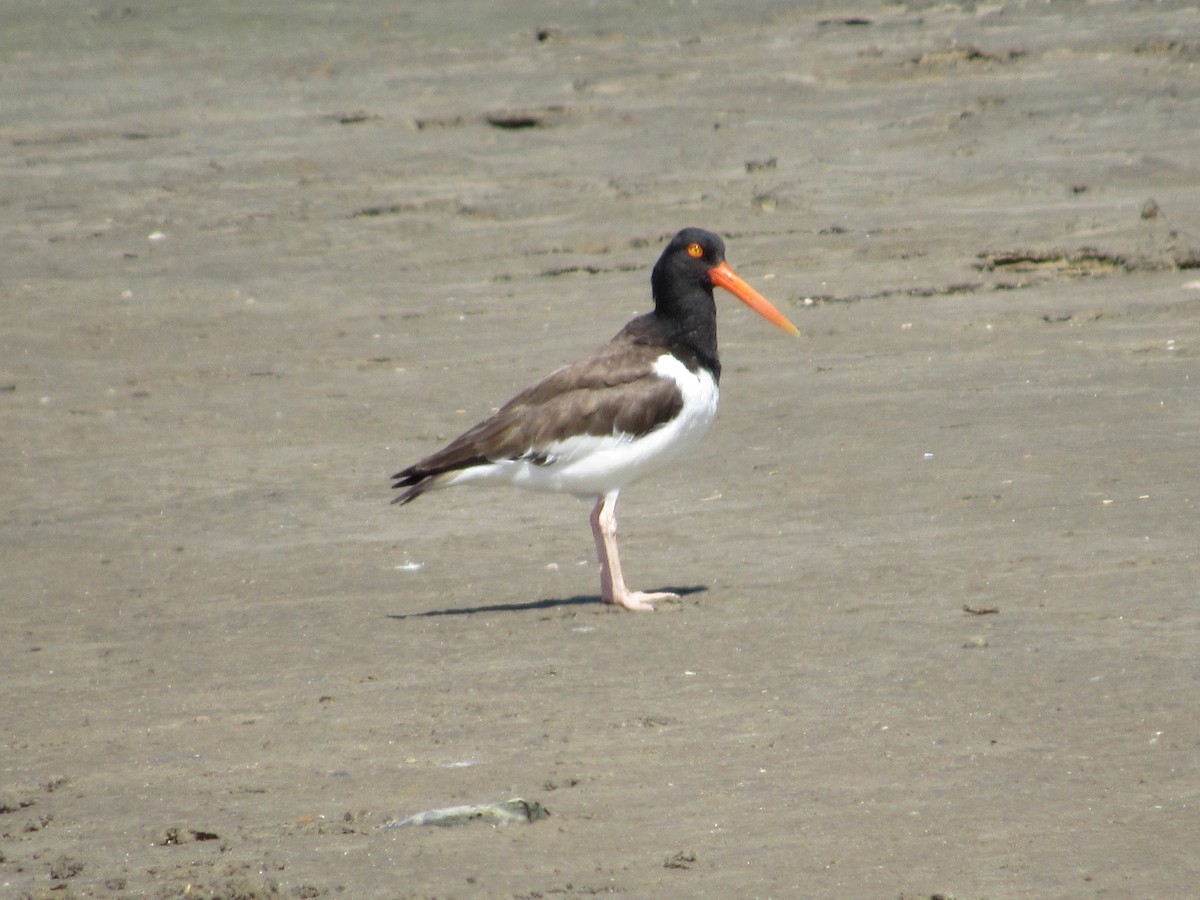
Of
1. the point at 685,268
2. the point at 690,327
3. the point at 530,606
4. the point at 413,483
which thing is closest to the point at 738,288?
the point at 685,268

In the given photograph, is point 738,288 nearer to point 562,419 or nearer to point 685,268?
point 685,268

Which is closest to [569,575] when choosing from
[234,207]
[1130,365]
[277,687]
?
[277,687]

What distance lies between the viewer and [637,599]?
24.5 feet

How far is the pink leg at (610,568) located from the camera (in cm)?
748

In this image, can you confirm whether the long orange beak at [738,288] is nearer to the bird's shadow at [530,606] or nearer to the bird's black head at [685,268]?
the bird's black head at [685,268]

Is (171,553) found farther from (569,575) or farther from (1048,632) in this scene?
(1048,632)

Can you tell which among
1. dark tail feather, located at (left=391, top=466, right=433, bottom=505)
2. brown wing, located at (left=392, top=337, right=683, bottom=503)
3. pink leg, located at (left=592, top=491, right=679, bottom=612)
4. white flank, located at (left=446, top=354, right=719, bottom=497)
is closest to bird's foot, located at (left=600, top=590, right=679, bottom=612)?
pink leg, located at (left=592, top=491, right=679, bottom=612)

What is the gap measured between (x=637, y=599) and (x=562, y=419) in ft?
2.96

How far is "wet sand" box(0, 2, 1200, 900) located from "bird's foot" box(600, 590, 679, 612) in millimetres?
93

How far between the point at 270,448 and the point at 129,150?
8138 mm

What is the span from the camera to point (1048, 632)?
6.70 meters

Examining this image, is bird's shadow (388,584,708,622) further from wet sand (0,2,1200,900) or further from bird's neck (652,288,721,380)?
bird's neck (652,288,721,380)

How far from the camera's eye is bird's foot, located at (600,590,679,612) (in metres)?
7.44

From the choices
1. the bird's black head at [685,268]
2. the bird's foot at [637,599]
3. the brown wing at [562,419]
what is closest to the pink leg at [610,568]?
the bird's foot at [637,599]
